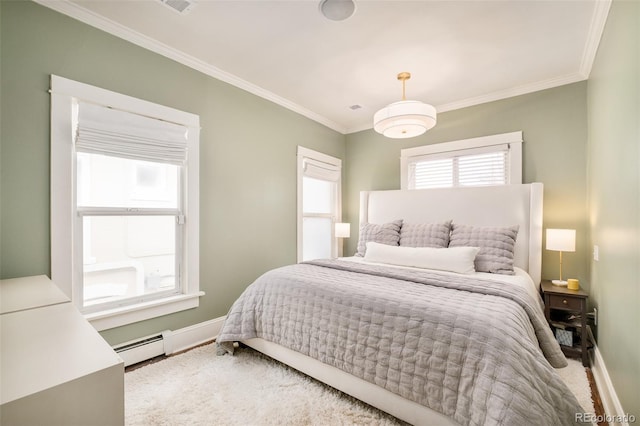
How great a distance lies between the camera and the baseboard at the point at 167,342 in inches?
86.4

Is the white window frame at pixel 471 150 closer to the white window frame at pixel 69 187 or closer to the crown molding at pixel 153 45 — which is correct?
the crown molding at pixel 153 45

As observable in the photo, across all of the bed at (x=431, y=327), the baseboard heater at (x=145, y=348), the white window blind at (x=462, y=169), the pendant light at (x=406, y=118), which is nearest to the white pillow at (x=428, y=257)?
the bed at (x=431, y=327)

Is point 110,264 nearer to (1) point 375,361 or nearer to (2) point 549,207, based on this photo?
(1) point 375,361

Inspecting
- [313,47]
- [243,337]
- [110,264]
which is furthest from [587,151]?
[110,264]

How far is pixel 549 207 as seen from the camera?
3043 mm

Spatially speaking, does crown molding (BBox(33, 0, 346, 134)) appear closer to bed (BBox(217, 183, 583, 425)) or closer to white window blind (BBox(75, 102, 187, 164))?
white window blind (BBox(75, 102, 187, 164))

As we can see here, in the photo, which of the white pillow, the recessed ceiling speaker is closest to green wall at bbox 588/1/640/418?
the white pillow

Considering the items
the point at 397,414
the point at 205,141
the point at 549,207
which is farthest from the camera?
the point at 549,207

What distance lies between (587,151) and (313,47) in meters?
2.79

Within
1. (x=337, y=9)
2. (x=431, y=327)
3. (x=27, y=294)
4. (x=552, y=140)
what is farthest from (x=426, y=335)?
(x=552, y=140)

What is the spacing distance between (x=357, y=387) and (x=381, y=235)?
184 cm

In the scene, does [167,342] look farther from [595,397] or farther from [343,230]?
[595,397]

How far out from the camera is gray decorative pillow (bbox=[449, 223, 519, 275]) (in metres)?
2.58

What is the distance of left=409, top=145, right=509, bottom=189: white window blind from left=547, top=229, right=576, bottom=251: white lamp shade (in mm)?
837
